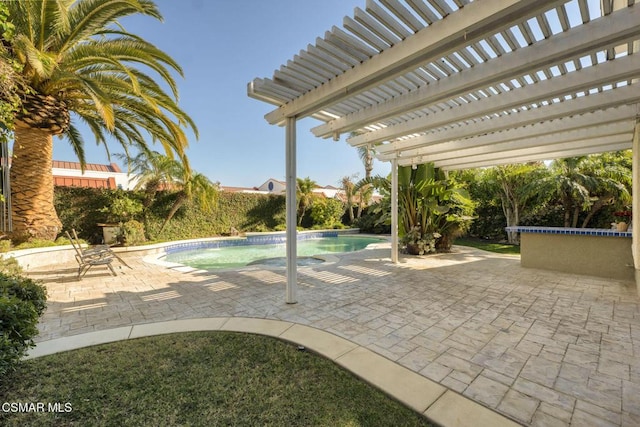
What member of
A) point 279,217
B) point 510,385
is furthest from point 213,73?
point 510,385

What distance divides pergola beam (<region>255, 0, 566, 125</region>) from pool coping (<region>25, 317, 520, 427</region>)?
3.74 m

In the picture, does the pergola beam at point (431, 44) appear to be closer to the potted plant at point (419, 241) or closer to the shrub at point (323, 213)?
the potted plant at point (419, 241)

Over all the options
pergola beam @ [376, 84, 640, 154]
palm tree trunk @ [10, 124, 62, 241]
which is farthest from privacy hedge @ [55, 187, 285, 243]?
pergola beam @ [376, 84, 640, 154]

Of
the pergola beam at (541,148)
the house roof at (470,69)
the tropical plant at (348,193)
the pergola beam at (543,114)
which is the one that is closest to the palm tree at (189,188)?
the house roof at (470,69)

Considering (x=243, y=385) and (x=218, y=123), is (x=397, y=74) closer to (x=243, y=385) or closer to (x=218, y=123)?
(x=243, y=385)

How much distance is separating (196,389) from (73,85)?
9.83m

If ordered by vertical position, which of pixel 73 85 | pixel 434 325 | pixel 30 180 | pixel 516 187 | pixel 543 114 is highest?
pixel 73 85

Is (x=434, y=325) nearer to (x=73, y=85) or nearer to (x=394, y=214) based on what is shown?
(x=394, y=214)

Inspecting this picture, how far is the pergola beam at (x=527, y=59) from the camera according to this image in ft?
10.2

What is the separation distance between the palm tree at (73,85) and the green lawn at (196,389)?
20.2ft

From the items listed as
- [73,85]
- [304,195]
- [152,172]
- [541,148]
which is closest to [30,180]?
[73,85]

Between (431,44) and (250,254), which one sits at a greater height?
(431,44)

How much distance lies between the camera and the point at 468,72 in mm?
4340

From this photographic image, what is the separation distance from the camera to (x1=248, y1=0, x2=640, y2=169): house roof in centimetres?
313
